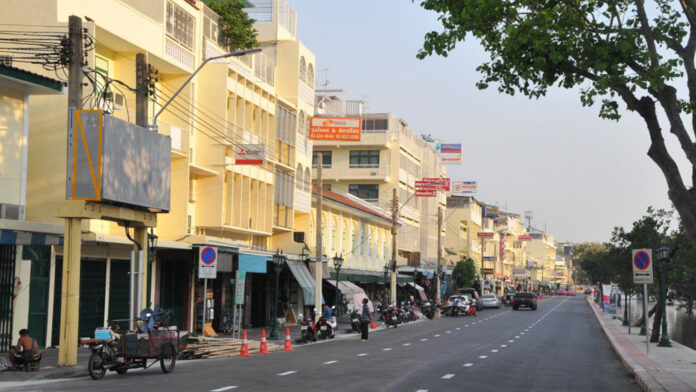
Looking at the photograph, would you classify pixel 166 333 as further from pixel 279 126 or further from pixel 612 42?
pixel 279 126

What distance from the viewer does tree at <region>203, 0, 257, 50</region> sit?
4153cm

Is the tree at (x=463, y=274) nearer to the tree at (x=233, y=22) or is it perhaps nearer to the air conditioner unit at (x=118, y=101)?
the tree at (x=233, y=22)

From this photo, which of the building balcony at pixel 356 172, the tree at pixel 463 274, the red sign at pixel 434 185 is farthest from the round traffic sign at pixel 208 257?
the tree at pixel 463 274

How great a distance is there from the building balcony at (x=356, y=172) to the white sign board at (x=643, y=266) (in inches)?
2209

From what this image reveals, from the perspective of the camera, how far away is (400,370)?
73.7ft

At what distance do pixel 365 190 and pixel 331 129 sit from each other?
31922 mm

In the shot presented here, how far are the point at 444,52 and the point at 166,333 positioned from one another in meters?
8.93

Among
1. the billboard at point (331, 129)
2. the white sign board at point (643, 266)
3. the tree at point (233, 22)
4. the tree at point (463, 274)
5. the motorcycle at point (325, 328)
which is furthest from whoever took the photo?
the tree at point (463, 274)

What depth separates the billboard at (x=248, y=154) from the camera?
125ft

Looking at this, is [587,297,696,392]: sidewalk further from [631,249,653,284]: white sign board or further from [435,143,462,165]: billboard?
[435,143,462,165]: billboard

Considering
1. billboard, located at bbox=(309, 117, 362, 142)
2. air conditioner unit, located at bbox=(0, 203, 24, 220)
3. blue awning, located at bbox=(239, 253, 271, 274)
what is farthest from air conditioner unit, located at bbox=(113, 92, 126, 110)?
billboard, located at bbox=(309, 117, 362, 142)

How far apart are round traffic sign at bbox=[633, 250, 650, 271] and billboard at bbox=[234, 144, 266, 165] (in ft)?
52.7

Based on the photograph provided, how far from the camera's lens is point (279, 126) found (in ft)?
154

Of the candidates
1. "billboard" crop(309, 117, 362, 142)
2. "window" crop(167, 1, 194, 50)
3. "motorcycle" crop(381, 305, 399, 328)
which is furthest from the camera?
"billboard" crop(309, 117, 362, 142)
